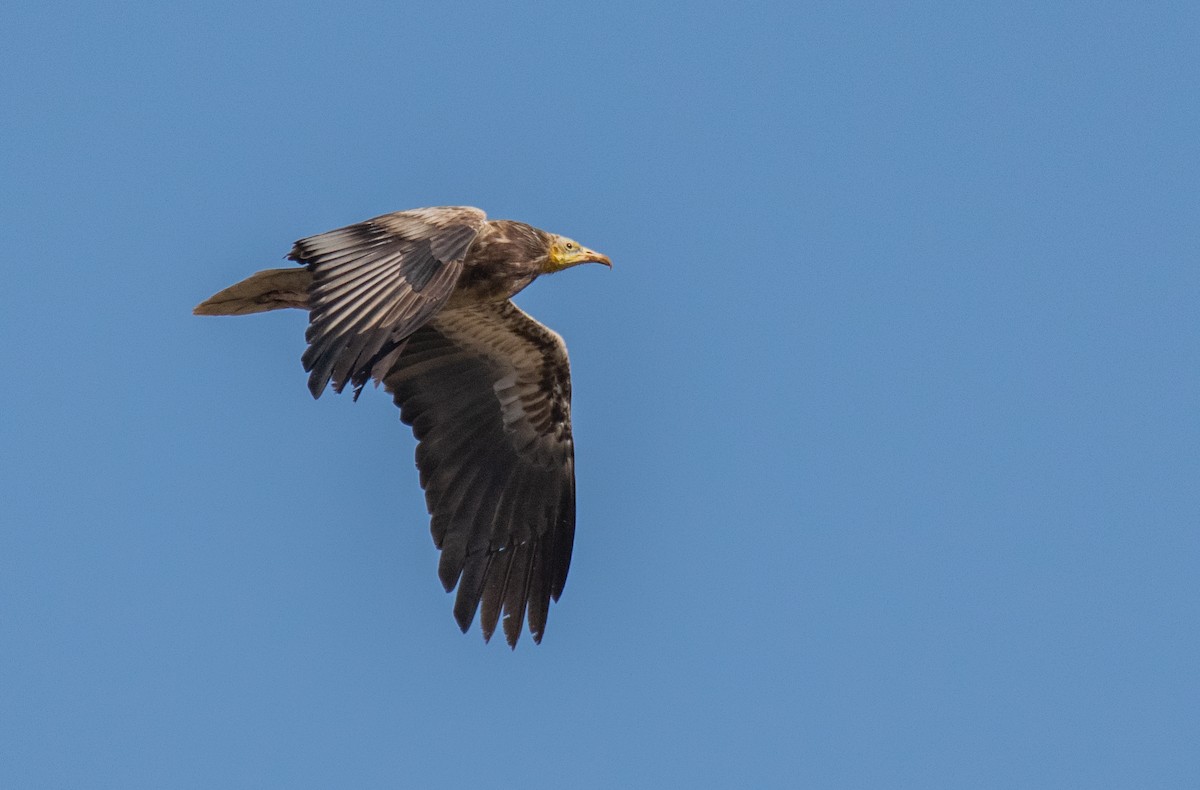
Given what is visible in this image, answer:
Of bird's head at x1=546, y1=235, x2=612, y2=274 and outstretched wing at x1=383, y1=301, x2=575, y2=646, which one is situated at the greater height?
bird's head at x1=546, y1=235, x2=612, y2=274

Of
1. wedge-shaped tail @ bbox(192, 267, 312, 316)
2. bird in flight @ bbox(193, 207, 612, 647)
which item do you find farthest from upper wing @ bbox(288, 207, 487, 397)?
wedge-shaped tail @ bbox(192, 267, 312, 316)

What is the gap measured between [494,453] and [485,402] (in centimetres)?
41

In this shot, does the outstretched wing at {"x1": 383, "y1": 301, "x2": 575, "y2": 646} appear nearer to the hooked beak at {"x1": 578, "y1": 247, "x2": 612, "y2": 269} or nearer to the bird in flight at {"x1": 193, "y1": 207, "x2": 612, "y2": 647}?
the bird in flight at {"x1": 193, "y1": 207, "x2": 612, "y2": 647}

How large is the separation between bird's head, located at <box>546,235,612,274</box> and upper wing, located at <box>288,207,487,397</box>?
126 cm

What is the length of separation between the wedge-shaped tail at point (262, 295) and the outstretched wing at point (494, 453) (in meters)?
1.24

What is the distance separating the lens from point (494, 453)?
14.5 meters

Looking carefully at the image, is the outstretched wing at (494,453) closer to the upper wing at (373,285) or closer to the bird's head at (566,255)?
the bird's head at (566,255)

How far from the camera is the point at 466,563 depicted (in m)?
14.0

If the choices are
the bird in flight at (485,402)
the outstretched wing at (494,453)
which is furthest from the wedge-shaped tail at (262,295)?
Result: the outstretched wing at (494,453)

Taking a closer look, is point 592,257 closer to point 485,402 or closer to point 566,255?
point 566,255

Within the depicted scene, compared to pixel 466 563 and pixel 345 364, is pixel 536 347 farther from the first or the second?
pixel 345 364

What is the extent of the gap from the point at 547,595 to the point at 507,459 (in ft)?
3.91

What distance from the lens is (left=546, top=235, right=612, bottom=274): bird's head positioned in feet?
45.5

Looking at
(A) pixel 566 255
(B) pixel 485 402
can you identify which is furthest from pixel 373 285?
(B) pixel 485 402
